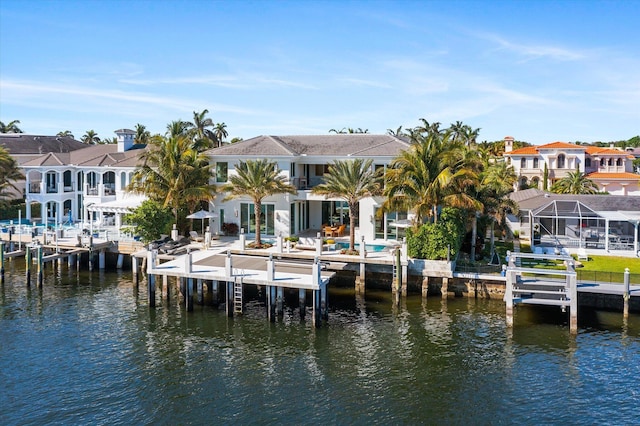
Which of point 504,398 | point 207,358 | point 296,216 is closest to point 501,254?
point 296,216

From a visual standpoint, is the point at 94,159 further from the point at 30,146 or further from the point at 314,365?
the point at 314,365

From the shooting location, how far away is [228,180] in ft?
139

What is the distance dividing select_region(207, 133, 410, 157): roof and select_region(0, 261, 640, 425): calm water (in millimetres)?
13681

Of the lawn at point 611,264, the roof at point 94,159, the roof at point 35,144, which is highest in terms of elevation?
the roof at point 35,144

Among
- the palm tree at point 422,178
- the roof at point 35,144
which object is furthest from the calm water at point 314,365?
the roof at point 35,144

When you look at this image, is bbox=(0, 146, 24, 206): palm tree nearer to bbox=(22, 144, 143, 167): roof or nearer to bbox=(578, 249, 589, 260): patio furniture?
bbox=(22, 144, 143, 167): roof

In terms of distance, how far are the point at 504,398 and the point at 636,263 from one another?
20.7 meters

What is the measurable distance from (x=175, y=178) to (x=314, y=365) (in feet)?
75.4

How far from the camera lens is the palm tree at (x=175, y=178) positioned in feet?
134

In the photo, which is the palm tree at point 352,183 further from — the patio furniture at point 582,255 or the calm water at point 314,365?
the patio furniture at point 582,255

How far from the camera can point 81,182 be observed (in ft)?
179

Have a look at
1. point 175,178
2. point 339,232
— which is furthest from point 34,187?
point 339,232

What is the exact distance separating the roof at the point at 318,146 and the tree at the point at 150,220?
6.31 metres

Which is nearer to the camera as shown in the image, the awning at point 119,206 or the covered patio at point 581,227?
the covered patio at point 581,227
